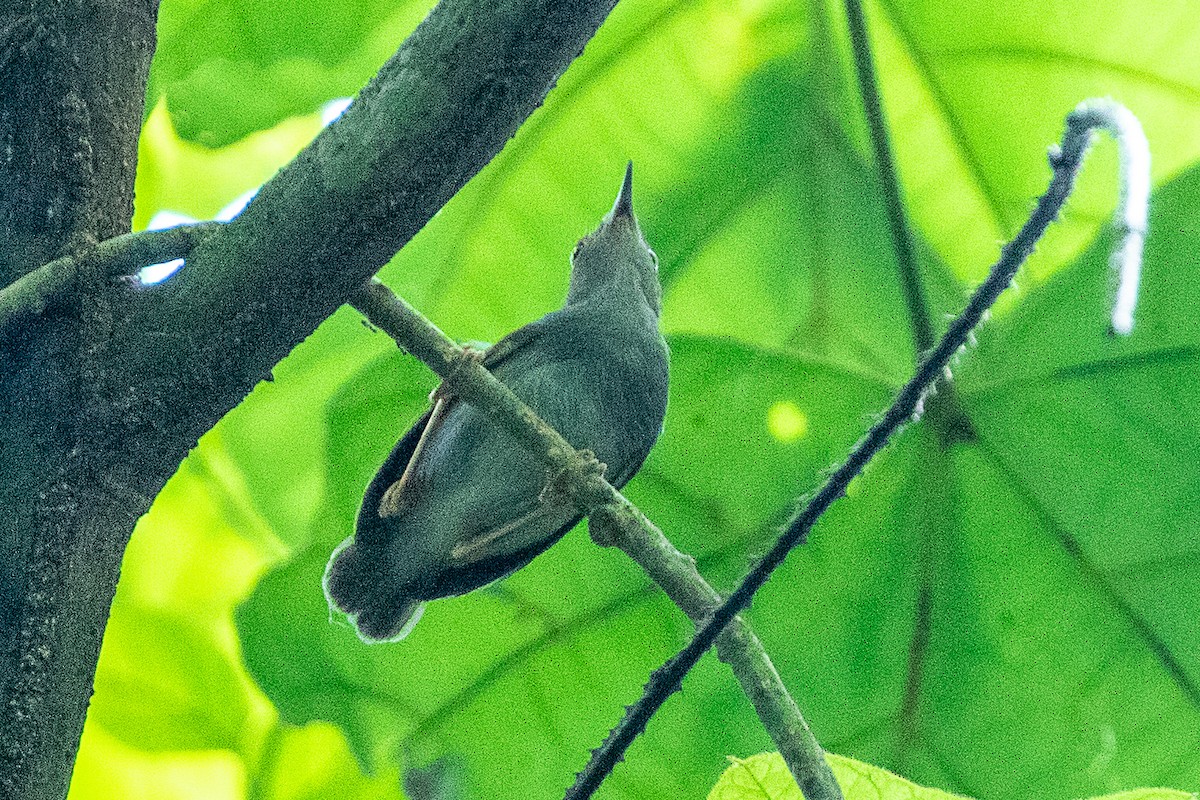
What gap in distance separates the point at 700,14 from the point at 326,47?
477mm

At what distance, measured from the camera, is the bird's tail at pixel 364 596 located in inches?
66.5

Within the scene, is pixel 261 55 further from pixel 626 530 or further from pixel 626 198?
pixel 626 530

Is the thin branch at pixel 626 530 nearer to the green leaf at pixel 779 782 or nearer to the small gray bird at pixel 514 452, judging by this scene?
the green leaf at pixel 779 782

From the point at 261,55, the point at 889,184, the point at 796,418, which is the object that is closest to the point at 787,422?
the point at 796,418

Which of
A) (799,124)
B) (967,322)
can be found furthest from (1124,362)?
(967,322)

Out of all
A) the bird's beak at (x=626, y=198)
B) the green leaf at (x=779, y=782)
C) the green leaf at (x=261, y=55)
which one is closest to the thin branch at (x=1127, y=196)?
the green leaf at (x=779, y=782)

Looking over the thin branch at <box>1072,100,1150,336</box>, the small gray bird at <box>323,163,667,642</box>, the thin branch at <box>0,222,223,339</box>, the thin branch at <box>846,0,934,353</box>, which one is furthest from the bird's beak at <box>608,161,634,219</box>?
the thin branch at <box>1072,100,1150,336</box>

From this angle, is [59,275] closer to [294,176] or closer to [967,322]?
[294,176]

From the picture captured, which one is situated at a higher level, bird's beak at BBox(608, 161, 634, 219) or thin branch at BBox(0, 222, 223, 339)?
bird's beak at BBox(608, 161, 634, 219)

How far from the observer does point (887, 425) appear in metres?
0.77

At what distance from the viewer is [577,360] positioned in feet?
6.33

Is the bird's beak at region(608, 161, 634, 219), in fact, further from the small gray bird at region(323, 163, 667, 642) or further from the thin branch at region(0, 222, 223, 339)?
the thin branch at region(0, 222, 223, 339)

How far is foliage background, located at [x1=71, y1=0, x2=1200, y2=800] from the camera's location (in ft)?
5.12

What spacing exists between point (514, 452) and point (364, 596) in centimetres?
31
